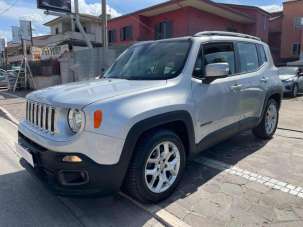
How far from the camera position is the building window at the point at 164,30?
23780 millimetres

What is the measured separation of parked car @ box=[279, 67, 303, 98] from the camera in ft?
42.1

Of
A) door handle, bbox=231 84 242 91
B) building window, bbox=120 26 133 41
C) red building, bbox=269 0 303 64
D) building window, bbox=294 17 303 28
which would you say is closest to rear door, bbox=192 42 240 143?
door handle, bbox=231 84 242 91

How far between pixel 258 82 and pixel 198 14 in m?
19.5

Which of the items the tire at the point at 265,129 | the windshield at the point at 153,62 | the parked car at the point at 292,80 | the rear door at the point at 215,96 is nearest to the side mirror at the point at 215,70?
the rear door at the point at 215,96

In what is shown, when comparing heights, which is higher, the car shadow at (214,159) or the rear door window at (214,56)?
the rear door window at (214,56)

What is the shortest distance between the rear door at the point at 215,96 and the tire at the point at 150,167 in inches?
17.0

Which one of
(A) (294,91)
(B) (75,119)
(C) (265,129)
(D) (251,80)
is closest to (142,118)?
(B) (75,119)

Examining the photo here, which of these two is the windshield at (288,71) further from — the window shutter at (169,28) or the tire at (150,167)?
the tire at (150,167)

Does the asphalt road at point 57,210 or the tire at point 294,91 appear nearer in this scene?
the asphalt road at point 57,210

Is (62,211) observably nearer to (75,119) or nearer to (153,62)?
(75,119)

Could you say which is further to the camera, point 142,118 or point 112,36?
point 112,36

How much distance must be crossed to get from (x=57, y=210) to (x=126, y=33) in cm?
2671

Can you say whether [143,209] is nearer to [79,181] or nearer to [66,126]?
[79,181]

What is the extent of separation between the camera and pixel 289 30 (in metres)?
33.1
